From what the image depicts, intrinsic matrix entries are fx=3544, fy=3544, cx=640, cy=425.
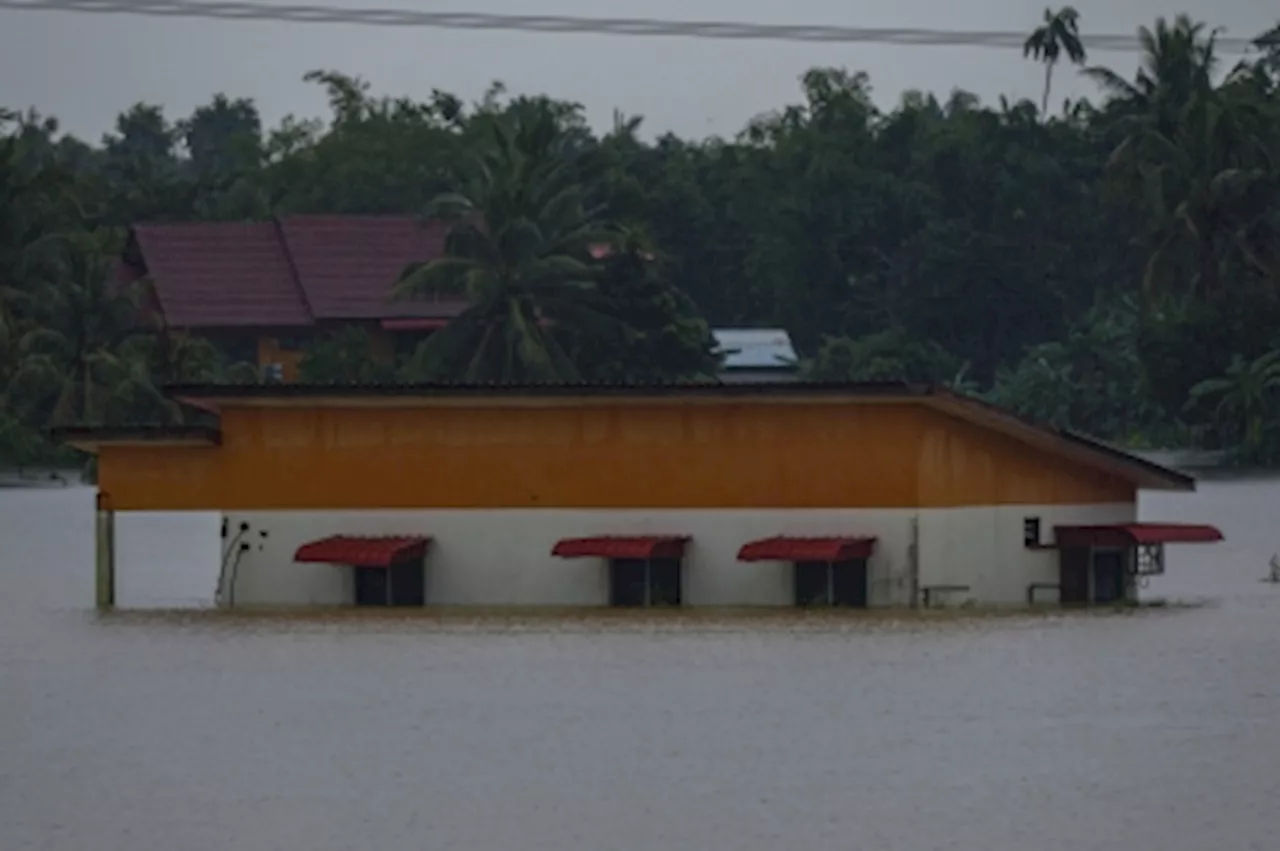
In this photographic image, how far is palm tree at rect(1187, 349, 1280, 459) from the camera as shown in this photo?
277ft

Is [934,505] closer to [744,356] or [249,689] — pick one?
[249,689]

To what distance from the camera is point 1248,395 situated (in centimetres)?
8419

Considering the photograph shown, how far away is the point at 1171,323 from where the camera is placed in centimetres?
8856

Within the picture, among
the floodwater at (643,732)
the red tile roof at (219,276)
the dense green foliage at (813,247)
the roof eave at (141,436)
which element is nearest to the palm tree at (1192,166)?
the dense green foliage at (813,247)

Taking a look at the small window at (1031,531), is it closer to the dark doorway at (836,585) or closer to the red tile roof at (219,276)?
the dark doorway at (836,585)

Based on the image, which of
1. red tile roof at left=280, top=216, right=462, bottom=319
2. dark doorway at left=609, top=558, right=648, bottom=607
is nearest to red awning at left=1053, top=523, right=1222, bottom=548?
dark doorway at left=609, top=558, right=648, bottom=607

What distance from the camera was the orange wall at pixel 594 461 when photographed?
146ft

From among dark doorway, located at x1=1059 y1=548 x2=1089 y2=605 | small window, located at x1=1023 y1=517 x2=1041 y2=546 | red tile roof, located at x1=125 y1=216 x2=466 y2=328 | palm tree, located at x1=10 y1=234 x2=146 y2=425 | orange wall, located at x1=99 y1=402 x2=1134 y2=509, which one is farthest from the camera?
red tile roof, located at x1=125 y1=216 x2=466 y2=328

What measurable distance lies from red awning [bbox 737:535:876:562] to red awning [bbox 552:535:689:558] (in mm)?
850

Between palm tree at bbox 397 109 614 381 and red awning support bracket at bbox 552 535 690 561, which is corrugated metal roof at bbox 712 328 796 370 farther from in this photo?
red awning support bracket at bbox 552 535 690 561

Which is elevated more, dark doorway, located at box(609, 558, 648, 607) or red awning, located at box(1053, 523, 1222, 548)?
red awning, located at box(1053, 523, 1222, 548)

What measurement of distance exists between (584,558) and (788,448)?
2.92m

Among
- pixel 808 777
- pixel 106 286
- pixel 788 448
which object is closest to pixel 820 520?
pixel 788 448

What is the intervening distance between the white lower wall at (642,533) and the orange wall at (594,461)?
0.61ft
